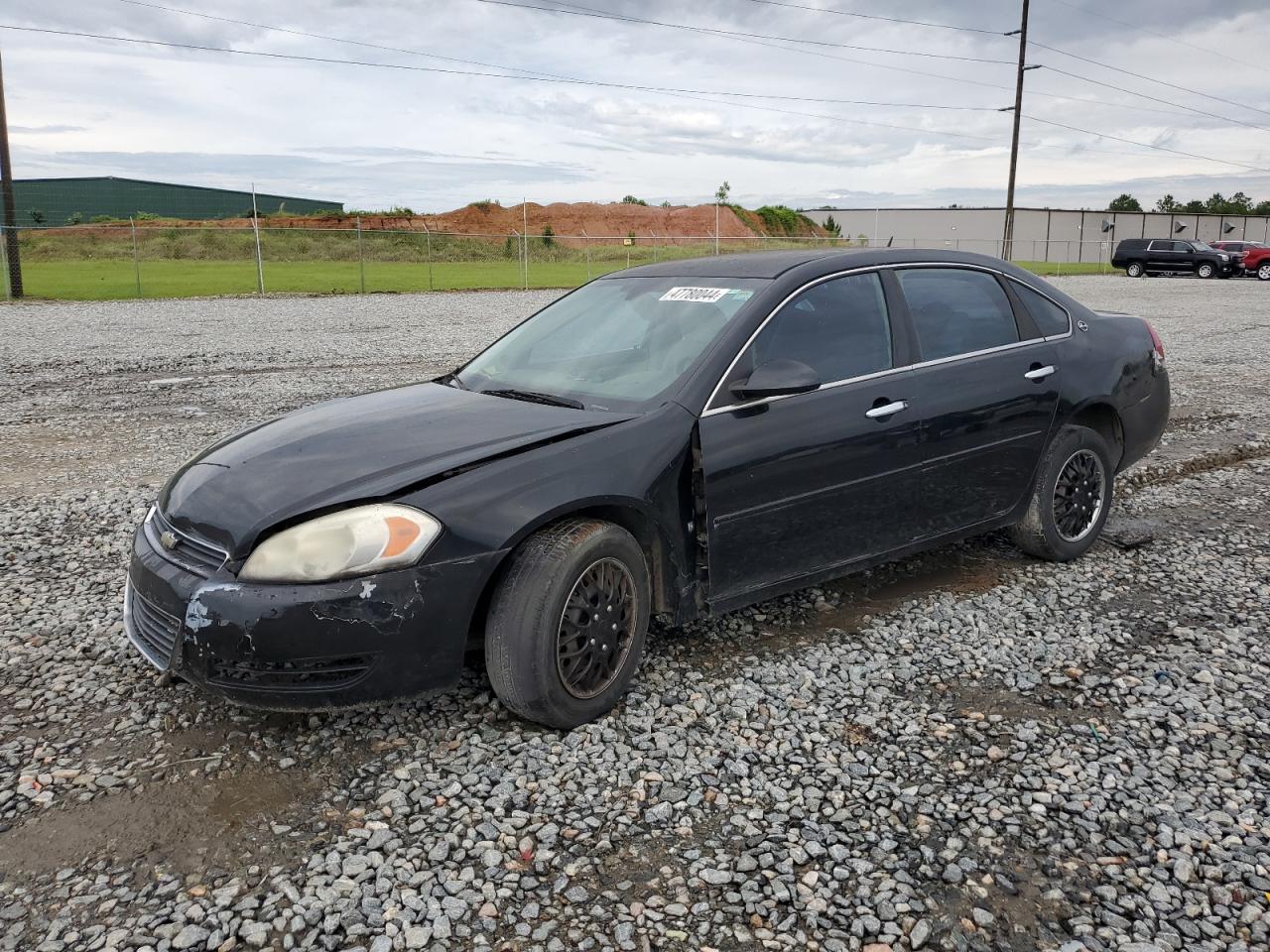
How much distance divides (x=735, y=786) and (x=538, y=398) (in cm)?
171

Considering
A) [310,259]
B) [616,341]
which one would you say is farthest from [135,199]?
[616,341]

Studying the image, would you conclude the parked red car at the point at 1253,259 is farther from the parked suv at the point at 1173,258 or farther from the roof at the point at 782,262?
the roof at the point at 782,262

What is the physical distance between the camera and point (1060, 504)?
16.6ft

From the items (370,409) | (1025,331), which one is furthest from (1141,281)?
(370,409)

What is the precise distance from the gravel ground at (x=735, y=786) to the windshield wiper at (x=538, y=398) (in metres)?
1.09

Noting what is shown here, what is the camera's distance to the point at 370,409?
13.3 feet

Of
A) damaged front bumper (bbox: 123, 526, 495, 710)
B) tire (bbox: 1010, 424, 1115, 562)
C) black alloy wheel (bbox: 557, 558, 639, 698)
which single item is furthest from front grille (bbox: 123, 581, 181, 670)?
tire (bbox: 1010, 424, 1115, 562)

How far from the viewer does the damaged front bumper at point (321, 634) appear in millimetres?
2984

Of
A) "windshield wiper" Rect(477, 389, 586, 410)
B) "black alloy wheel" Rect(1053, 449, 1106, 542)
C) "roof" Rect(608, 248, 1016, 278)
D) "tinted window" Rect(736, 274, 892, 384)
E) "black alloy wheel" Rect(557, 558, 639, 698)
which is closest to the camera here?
"black alloy wheel" Rect(557, 558, 639, 698)

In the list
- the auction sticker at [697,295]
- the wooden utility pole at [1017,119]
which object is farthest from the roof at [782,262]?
the wooden utility pole at [1017,119]

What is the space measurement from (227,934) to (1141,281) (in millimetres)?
41830

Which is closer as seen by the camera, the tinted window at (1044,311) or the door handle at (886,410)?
the door handle at (886,410)

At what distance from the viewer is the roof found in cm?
431

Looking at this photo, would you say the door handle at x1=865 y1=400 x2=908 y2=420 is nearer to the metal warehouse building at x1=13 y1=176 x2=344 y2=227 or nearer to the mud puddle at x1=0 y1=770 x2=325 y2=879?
the mud puddle at x1=0 y1=770 x2=325 y2=879
